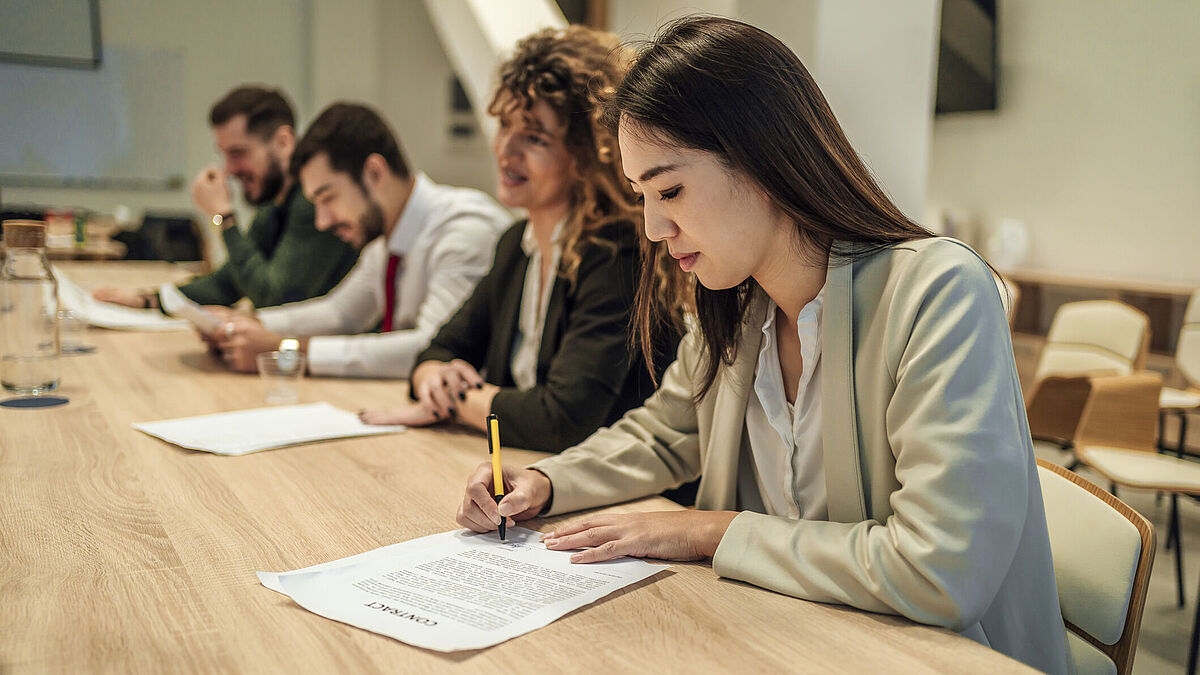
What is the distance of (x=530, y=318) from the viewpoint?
6.28 feet

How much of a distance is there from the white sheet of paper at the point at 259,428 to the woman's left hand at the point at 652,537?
688 millimetres

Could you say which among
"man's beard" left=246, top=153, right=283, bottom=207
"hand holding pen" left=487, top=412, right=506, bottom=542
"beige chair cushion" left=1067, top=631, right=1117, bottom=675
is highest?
"man's beard" left=246, top=153, right=283, bottom=207

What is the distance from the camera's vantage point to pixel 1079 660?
1.09 metres

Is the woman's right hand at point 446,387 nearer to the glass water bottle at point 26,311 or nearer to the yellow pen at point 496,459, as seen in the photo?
the yellow pen at point 496,459

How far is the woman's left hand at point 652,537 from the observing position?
1.03 meters

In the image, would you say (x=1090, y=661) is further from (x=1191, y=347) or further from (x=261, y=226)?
(x=1191, y=347)

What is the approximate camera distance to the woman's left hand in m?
1.03

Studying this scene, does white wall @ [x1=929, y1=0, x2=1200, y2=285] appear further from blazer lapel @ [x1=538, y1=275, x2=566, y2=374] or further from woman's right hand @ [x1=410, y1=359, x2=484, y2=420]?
woman's right hand @ [x1=410, y1=359, x2=484, y2=420]

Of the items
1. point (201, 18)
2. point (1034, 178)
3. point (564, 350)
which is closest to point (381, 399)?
point (564, 350)

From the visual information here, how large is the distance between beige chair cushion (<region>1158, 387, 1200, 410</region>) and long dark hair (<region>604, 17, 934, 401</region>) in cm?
261

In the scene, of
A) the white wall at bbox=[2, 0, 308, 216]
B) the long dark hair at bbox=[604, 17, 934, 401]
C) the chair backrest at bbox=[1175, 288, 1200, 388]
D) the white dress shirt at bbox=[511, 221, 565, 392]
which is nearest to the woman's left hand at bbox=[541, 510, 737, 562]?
the long dark hair at bbox=[604, 17, 934, 401]

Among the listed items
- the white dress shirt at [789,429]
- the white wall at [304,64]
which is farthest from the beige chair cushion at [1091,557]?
the white wall at [304,64]

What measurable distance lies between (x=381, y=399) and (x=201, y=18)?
256 inches

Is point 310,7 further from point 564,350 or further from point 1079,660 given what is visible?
point 1079,660
